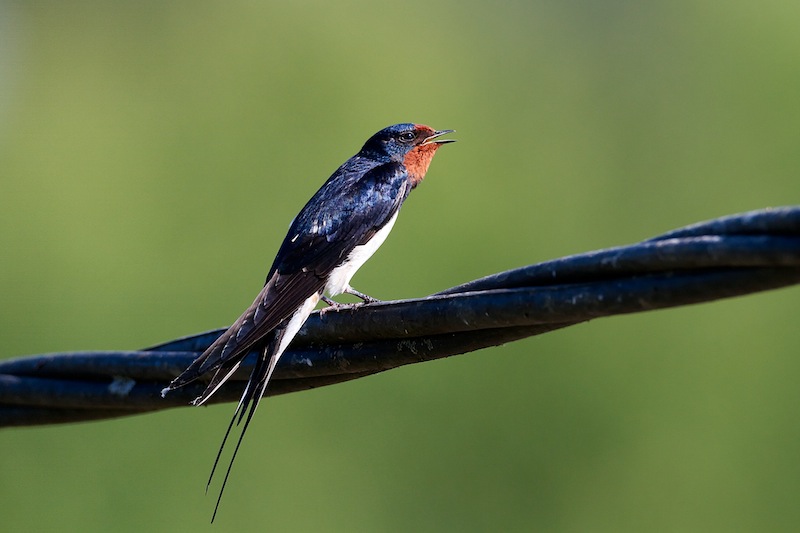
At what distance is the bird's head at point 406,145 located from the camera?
4883 millimetres

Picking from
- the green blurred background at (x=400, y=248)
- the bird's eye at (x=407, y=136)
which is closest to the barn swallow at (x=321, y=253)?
the bird's eye at (x=407, y=136)

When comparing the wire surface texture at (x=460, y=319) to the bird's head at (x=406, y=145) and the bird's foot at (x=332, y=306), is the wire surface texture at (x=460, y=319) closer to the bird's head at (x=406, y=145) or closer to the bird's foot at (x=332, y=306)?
the bird's foot at (x=332, y=306)

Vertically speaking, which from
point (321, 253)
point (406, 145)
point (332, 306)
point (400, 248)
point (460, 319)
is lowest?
point (400, 248)

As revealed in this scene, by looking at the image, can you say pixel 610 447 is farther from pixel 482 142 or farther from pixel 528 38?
pixel 528 38

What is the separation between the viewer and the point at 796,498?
1201 cm

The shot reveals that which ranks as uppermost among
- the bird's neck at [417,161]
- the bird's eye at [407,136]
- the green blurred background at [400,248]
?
the bird's eye at [407,136]

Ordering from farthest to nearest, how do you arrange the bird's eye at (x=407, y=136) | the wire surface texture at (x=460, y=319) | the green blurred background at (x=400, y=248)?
1. the green blurred background at (x=400, y=248)
2. the bird's eye at (x=407, y=136)
3. the wire surface texture at (x=460, y=319)

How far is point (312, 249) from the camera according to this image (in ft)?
12.9

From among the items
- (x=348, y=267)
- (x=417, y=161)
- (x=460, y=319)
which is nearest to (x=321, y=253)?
(x=348, y=267)

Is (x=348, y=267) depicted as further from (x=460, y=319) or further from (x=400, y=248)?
(x=400, y=248)

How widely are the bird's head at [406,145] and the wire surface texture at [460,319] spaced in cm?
199

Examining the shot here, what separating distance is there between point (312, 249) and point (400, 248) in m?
7.55

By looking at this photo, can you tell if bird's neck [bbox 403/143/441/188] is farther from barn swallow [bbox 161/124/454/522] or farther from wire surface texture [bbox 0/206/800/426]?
wire surface texture [bbox 0/206/800/426]

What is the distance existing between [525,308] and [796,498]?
10.9 meters
